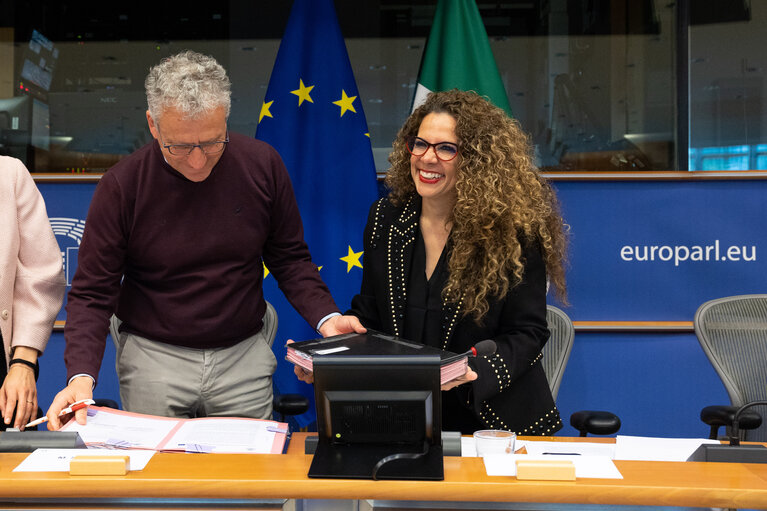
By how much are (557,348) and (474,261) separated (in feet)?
3.29

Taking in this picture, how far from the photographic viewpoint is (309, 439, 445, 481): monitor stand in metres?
1.38

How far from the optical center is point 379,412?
148 cm

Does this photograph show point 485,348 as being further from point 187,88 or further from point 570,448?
point 187,88

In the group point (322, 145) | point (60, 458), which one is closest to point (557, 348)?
point (322, 145)

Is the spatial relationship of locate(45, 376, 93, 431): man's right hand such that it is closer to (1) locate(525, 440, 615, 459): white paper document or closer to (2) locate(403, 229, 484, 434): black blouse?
(2) locate(403, 229, 484, 434): black blouse

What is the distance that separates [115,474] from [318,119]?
2417mm

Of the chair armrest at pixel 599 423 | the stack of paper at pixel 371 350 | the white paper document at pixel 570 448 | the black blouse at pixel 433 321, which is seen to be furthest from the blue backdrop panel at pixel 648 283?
the stack of paper at pixel 371 350

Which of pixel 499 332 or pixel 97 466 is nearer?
pixel 97 466

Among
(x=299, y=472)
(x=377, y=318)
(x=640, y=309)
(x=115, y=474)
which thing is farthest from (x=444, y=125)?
(x=640, y=309)

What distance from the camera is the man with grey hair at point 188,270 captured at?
1952 mm

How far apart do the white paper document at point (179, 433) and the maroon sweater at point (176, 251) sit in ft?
0.82

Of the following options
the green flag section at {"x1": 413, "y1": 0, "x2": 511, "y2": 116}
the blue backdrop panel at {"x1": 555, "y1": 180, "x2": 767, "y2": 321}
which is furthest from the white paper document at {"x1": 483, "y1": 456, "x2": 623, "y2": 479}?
the green flag section at {"x1": 413, "y1": 0, "x2": 511, "y2": 116}

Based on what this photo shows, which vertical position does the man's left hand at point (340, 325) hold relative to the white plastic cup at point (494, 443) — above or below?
above

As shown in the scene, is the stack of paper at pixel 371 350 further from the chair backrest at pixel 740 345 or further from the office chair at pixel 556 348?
the chair backrest at pixel 740 345
